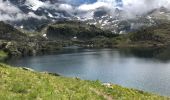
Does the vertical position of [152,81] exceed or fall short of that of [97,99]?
it falls short

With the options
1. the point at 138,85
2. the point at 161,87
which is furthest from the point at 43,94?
the point at 138,85

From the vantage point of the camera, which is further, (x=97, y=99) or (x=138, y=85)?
(x=138, y=85)

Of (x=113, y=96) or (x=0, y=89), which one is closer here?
(x=0, y=89)

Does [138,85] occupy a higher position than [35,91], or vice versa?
[35,91]

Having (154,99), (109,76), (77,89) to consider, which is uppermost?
(77,89)

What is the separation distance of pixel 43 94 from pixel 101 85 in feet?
41.8

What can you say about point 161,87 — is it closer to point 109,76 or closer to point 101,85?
point 109,76

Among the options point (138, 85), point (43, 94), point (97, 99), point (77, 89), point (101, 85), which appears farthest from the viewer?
point (138, 85)

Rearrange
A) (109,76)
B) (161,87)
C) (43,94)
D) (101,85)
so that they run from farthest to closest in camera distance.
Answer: (109,76) < (161,87) < (101,85) < (43,94)

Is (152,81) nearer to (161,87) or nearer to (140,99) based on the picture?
(161,87)

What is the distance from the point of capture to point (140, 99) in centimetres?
2844

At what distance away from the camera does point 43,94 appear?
59.1 ft

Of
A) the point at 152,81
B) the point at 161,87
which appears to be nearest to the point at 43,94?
the point at 161,87

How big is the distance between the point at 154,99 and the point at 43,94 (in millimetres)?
14907
